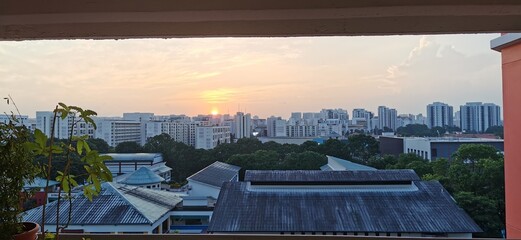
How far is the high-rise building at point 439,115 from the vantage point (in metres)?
3.24

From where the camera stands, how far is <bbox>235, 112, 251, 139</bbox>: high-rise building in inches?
165

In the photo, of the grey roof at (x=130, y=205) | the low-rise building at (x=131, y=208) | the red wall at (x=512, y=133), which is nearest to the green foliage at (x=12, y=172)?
the red wall at (x=512, y=133)

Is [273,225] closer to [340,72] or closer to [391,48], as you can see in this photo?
[340,72]

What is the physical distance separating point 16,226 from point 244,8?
2.75 feet

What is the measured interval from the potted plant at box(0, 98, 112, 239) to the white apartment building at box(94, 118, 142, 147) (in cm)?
144

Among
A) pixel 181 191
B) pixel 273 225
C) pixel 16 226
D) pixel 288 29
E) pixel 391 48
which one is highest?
pixel 391 48

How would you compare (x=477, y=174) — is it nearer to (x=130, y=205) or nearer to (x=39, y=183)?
(x=39, y=183)

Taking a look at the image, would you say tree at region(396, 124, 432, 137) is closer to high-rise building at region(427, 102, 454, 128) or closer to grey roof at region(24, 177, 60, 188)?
high-rise building at region(427, 102, 454, 128)

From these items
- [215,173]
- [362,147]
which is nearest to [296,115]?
[362,147]

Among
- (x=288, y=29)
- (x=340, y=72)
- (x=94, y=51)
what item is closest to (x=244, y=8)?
(x=288, y=29)

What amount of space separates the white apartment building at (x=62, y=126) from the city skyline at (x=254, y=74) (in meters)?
0.07

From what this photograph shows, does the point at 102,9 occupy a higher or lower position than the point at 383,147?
higher

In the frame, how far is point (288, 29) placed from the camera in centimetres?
118

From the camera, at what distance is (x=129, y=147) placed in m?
3.30
